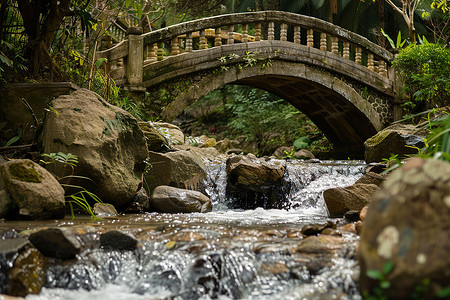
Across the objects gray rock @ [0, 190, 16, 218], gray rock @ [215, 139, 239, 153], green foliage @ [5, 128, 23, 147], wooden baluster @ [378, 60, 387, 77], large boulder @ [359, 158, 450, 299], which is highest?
wooden baluster @ [378, 60, 387, 77]

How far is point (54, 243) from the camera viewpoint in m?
2.91

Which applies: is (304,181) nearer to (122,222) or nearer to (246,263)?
(122,222)

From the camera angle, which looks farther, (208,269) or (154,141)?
(154,141)

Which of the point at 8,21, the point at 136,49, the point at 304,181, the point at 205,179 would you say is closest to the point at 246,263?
the point at 205,179

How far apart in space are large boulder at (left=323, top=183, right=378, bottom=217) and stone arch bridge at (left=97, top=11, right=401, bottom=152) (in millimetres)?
5379

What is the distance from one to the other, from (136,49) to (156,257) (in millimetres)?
7034

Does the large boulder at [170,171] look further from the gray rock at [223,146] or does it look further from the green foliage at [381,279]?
the gray rock at [223,146]

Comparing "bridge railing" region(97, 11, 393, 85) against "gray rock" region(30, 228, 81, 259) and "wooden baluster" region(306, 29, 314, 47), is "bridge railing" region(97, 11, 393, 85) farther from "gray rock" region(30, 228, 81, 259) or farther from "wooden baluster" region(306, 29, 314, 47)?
"gray rock" region(30, 228, 81, 259)

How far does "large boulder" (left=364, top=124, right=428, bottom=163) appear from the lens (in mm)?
7698

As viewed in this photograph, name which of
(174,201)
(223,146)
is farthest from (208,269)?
→ (223,146)

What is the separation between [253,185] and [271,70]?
477 cm

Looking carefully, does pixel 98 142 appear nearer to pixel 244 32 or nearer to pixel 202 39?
pixel 202 39

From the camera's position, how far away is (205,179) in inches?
281


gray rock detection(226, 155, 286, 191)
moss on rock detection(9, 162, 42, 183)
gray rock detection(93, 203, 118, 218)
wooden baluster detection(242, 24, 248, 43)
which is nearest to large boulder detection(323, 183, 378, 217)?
gray rock detection(226, 155, 286, 191)
